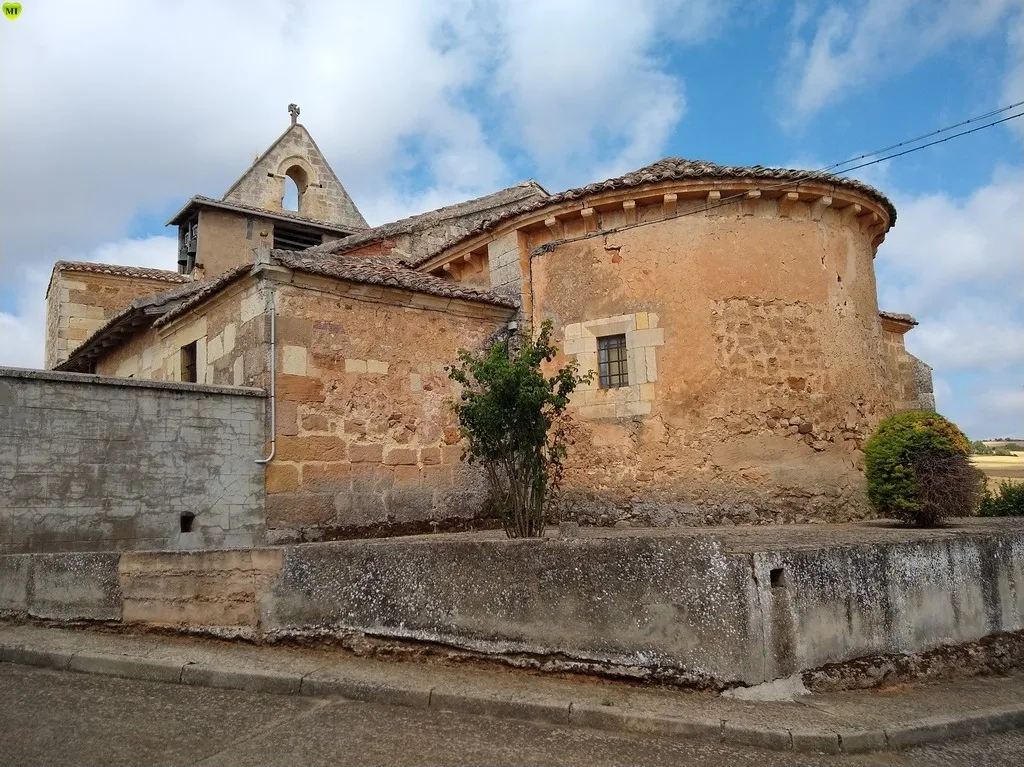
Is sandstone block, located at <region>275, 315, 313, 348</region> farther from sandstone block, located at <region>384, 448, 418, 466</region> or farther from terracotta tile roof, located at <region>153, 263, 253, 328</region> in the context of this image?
sandstone block, located at <region>384, 448, 418, 466</region>

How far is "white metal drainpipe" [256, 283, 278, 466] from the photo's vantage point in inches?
324

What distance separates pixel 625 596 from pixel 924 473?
4607mm

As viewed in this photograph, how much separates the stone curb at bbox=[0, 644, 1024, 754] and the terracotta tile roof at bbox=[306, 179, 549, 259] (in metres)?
11.6

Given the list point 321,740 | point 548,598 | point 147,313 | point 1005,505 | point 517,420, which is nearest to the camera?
point 321,740

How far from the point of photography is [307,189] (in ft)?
78.0

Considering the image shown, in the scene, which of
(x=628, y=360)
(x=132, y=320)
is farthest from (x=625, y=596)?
(x=132, y=320)

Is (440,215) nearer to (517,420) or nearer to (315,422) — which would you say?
(315,422)

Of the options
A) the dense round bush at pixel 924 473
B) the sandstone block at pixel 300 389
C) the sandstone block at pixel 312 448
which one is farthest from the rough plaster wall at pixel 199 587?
the dense round bush at pixel 924 473

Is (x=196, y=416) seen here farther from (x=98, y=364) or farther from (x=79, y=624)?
(x=98, y=364)

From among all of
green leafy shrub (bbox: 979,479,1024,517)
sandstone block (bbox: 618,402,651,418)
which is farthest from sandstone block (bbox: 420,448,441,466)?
green leafy shrub (bbox: 979,479,1024,517)

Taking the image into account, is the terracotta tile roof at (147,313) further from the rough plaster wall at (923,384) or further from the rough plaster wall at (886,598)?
the rough plaster wall at (923,384)

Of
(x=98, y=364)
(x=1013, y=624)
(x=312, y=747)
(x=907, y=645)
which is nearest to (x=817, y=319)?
(x=1013, y=624)

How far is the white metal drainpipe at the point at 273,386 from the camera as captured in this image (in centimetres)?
824

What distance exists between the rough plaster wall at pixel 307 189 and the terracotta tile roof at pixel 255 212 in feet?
2.09
